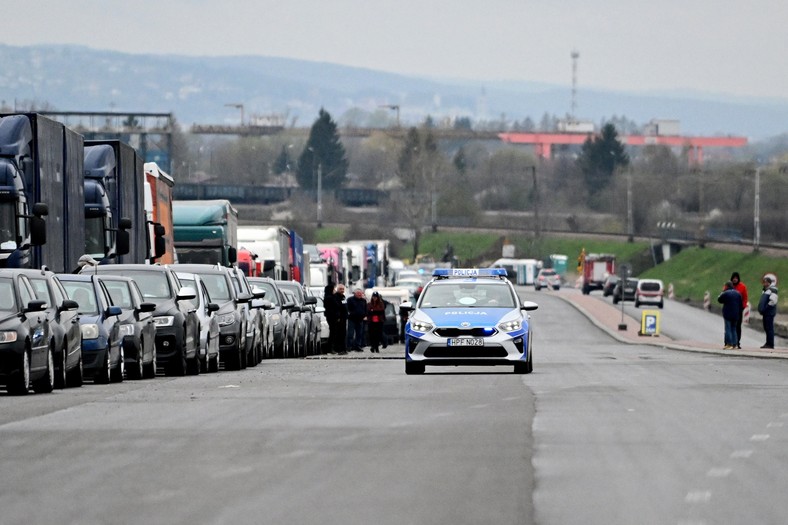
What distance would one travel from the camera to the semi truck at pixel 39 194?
84.7 ft

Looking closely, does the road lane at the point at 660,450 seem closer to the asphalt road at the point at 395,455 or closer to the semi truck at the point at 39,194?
the asphalt road at the point at 395,455

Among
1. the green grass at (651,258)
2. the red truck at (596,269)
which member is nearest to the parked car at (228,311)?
the green grass at (651,258)

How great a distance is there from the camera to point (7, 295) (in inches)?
856

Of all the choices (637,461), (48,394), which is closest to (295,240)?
(48,394)

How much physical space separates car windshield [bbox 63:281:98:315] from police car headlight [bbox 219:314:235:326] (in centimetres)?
588

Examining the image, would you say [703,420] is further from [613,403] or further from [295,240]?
[295,240]

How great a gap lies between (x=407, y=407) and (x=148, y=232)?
19375 mm

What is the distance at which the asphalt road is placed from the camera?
9.98 metres

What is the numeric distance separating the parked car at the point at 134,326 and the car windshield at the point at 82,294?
498 mm

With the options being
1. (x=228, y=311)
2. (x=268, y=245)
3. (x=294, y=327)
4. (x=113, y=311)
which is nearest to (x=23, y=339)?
(x=113, y=311)

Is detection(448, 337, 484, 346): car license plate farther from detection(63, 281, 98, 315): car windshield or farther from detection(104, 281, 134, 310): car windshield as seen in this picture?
detection(63, 281, 98, 315): car windshield

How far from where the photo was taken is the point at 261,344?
Answer: 35.4m

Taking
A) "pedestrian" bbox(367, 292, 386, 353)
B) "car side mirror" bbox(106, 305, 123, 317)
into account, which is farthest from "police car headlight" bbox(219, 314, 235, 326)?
"pedestrian" bbox(367, 292, 386, 353)

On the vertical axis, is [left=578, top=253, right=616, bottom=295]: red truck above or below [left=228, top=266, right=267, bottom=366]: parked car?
below
